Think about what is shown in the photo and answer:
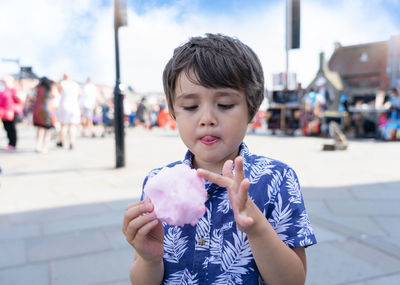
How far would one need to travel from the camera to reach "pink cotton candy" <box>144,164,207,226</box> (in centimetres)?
106

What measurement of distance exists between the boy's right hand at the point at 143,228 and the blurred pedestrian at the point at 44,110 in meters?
8.01

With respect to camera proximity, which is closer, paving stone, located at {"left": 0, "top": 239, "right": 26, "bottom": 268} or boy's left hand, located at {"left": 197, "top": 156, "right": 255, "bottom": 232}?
boy's left hand, located at {"left": 197, "top": 156, "right": 255, "bottom": 232}

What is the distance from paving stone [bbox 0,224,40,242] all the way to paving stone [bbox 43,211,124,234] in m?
0.09

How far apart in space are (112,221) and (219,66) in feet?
9.09

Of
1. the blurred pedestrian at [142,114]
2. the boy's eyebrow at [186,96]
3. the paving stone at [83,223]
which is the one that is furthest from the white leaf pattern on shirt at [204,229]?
the blurred pedestrian at [142,114]

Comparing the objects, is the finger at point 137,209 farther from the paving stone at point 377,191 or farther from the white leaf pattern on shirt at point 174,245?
the paving stone at point 377,191

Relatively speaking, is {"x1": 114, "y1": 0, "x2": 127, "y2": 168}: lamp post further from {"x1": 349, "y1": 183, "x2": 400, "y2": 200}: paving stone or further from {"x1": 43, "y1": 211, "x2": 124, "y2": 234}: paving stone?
{"x1": 349, "y1": 183, "x2": 400, "y2": 200}: paving stone

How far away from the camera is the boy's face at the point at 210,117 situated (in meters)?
1.10

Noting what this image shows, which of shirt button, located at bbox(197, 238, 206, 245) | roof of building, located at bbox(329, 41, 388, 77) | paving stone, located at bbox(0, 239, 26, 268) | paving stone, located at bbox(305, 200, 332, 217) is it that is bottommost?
paving stone, located at bbox(0, 239, 26, 268)

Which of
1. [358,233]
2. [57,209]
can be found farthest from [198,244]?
[57,209]

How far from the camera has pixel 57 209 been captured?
156 inches

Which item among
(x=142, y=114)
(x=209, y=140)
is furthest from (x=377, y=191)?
(x=142, y=114)

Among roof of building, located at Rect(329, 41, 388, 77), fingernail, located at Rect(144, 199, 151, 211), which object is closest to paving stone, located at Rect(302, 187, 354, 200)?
fingernail, located at Rect(144, 199, 151, 211)

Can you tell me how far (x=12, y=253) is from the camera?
282 centimetres
